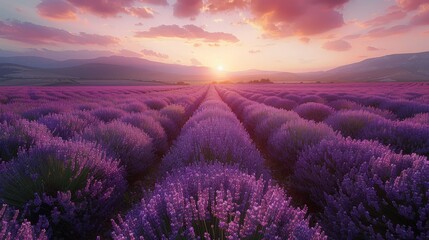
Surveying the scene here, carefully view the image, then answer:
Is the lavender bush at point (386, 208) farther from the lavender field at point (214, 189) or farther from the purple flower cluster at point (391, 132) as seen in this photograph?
the purple flower cluster at point (391, 132)

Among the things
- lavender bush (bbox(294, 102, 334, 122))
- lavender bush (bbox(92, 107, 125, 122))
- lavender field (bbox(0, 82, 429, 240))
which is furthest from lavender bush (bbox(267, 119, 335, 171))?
lavender bush (bbox(92, 107, 125, 122))

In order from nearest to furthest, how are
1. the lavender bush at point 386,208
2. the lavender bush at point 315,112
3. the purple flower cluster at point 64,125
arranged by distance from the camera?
the lavender bush at point 386,208
the purple flower cluster at point 64,125
the lavender bush at point 315,112

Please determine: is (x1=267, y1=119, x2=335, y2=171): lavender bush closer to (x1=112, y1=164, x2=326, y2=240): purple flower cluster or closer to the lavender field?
the lavender field

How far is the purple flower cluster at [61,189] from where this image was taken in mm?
2809

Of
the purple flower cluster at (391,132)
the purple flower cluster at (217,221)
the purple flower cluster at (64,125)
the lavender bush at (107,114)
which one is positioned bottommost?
the lavender bush at (107,114)

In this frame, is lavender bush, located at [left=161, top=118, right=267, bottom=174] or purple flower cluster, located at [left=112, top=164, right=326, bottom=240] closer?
purple flower cluster, located at [left=112, top=164, right=326, bottom=240]

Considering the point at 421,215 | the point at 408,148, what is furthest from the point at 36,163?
the point at 408,148

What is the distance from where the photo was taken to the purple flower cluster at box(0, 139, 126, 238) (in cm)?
281

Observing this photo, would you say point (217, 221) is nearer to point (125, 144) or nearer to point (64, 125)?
point (125, 144)

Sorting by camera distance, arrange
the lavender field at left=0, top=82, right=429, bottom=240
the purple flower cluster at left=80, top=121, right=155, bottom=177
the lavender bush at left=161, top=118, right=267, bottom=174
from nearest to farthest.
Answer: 1. the lavender field at left=0, top=82, right=429, bottom=240
2. the lavender bush at left=161, top=118, right=267, bottom=174
3. the purple flower cluster at left=80, top=121, right=155, bottom=177

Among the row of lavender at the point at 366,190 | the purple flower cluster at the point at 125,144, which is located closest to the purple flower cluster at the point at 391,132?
the row of lavender at the point at 366,190

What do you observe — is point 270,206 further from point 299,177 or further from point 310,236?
point 299,177

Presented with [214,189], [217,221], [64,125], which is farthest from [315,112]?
[217,221]

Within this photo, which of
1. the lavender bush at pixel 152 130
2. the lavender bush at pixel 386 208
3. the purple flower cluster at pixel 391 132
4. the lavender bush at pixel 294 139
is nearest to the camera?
the lavender bush at pixel 386 208
